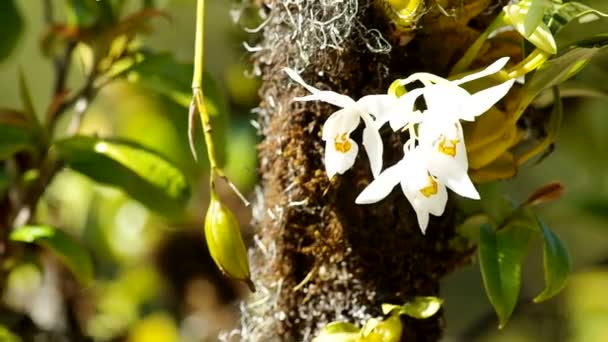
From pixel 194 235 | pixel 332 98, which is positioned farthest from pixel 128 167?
pixel 194 235

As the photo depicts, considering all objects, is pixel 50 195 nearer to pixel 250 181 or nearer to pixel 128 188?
pixel 250 181

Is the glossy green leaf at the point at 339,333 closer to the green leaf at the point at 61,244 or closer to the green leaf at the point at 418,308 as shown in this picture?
the green leaf at the point at 418,308

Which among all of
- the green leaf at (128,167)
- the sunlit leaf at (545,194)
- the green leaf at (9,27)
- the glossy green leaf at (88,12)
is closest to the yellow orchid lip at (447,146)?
the sunlit leaf at (545,194)

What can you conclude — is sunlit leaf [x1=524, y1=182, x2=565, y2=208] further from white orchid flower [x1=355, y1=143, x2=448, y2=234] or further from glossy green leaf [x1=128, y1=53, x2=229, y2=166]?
glossy green leaf [x1=128, y1=53, x2=229, y2=166]

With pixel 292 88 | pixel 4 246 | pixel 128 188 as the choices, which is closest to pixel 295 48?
pixel 292 88

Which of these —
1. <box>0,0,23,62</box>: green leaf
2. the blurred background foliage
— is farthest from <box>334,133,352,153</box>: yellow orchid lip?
the blurred background foliage

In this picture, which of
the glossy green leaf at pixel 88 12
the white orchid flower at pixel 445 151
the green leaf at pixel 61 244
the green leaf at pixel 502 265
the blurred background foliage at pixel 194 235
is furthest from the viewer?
the blurred background foliage at pixel 194 235
